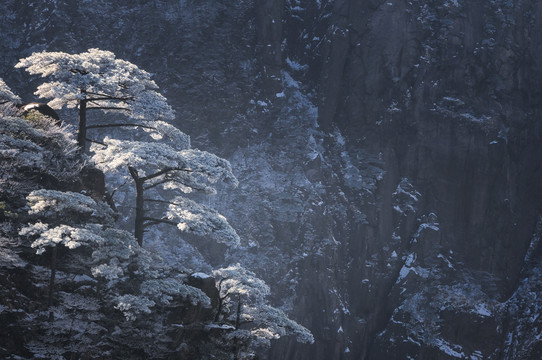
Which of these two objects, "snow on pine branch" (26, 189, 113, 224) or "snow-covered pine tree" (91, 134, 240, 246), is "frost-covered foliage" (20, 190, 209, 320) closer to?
"snow on pine branch" (26, 189, 113, 224)

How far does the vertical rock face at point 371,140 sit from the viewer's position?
2048 inches

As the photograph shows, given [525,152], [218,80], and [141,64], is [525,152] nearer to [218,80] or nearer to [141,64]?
[218,80]

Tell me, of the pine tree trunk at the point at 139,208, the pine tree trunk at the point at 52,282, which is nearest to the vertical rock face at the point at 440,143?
the pine tree trunk at the point at 139,208

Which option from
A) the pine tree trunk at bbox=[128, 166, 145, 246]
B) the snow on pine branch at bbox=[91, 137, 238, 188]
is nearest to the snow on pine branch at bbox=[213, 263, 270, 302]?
the pine tree trunk at bbox=[128, 166, 145, 246]

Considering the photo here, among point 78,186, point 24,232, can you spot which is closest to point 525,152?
point 78,186

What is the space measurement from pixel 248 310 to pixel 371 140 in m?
39.4

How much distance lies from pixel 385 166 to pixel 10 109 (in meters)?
42.2

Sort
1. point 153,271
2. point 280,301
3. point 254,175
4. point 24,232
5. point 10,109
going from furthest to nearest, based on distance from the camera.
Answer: point 254,175
point 280,301
point 10,109
point 153,271
point 24,232

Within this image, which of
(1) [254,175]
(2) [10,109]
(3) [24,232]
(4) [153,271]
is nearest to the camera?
(3) [24,232]

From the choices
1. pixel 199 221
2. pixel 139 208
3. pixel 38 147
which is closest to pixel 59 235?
pixel 199 221

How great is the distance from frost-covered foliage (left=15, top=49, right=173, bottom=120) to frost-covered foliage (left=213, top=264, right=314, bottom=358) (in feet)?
17.6

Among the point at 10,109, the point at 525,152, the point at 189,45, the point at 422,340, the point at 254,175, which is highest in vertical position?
the point at 189,45

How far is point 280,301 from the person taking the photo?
48594 millimetres

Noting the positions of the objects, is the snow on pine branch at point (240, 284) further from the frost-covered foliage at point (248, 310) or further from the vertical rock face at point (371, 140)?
the vertical rock face at point (371, 140)
